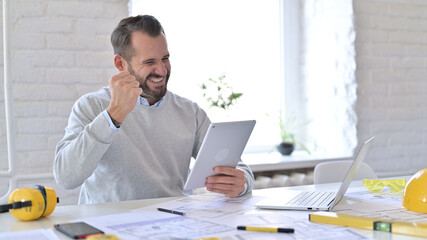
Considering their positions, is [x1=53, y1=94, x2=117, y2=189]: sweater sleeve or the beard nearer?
[x1=53, y1=94, x2=117, y2=189]: sweater sleeve

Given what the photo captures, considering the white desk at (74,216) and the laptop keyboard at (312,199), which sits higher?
the white desk at (74,216)

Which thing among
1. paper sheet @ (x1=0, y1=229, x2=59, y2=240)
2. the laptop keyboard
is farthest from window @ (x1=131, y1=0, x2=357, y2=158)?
paper sheet @ (x1=0, y1=229, x2=59, y2=240)

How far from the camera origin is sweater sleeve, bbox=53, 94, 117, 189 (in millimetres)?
1565

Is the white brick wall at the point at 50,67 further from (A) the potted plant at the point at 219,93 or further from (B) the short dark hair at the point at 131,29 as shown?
(A) the potted plant at the point at 219,93

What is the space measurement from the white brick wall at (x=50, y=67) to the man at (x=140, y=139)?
1.09ft

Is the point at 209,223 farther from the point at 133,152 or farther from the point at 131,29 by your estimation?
the point at 131,29

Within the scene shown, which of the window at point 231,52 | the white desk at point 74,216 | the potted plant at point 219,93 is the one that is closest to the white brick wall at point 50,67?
the window at point 231,52

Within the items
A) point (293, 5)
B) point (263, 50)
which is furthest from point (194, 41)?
point (293, 5)

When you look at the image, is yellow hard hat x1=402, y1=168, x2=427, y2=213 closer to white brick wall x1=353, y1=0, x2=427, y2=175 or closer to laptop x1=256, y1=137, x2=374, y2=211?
laptop x1=256, y1=137, x2=374, y2=211

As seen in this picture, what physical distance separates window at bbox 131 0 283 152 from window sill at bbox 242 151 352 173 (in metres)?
0.13

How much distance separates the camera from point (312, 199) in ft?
4.93

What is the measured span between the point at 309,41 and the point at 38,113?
171 centimetres

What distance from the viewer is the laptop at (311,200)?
139cm

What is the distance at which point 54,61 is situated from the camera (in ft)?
7.41
